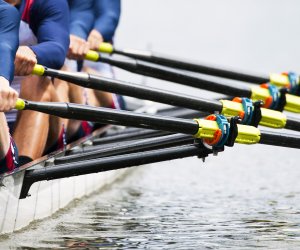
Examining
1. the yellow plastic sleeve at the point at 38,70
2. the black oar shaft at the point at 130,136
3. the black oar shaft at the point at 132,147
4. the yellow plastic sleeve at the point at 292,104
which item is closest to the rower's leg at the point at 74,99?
the black oar shaft at the point at 130,136

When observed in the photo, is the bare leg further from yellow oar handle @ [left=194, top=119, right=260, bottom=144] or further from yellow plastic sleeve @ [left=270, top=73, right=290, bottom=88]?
yellow plastic sleeve @ [left=270, top=73, right=290, bottom=88]

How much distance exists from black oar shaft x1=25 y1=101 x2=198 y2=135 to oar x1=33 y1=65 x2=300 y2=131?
2.00 ft

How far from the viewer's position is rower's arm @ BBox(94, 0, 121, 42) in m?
9.17

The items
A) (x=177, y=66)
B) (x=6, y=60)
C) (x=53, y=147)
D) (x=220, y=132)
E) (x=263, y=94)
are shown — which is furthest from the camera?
(x=177, y=66)

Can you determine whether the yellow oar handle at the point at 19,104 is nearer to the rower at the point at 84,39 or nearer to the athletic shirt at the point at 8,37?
the athletic shirt at the point at 8,37

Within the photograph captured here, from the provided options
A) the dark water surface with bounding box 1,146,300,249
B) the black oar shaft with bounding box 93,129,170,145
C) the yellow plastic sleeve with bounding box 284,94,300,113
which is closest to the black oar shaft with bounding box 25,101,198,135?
the dark water surface with bounding box 1,146,300,249

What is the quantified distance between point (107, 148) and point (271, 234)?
1083mm

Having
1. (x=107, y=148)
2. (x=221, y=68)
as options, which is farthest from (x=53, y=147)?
(x=221, y=68)

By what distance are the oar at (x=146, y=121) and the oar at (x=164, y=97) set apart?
0.48 meters

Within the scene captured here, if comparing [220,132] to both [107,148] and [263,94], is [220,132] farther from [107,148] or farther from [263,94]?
[263,94]

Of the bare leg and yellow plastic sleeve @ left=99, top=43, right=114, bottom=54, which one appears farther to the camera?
yellow plastic sleeve @ left=99, top=43, right=114, bottom=54

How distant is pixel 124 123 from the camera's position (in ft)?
17.4

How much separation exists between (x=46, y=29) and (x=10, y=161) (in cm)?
131

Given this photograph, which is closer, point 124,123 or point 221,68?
point 124,123
